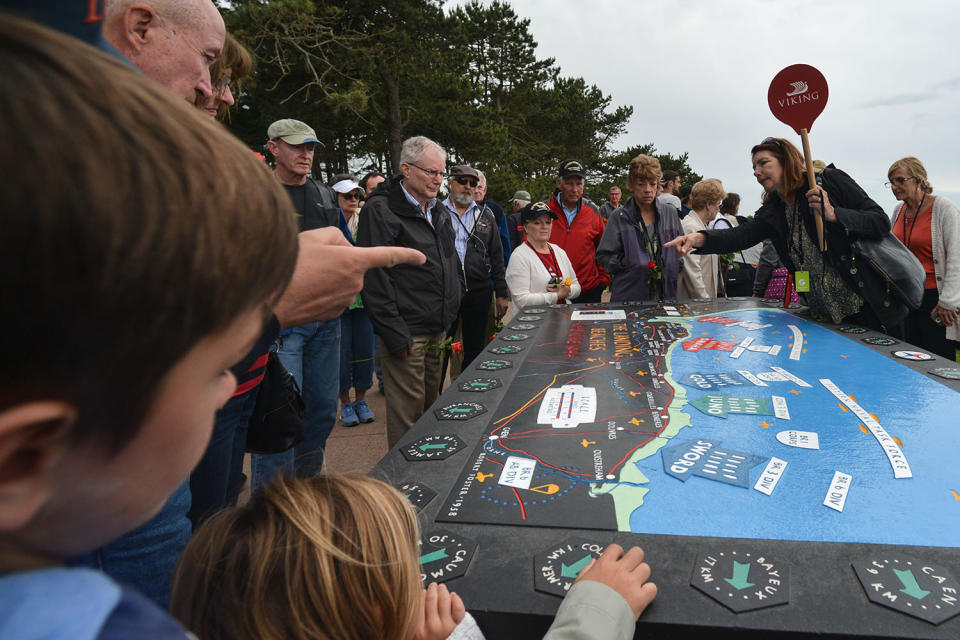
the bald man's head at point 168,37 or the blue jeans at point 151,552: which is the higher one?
the bald man's head at point 168,37

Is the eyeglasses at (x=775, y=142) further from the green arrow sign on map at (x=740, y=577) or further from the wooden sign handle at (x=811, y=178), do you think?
the green arrow sign on map at (x=740, y=577)

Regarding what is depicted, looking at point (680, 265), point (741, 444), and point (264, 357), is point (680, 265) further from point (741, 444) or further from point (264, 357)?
point (264, 357)

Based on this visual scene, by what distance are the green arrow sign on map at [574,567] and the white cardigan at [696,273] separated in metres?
3.92

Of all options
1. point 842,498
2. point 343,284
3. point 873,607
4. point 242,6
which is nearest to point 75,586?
point 343,284

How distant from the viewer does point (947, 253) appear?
4094 millimetres

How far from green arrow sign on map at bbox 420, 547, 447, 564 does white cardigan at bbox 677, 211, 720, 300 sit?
401 cm

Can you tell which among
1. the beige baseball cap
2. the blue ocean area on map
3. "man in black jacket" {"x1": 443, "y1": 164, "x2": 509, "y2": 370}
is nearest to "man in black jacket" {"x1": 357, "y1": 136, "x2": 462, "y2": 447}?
the beige baseball cap

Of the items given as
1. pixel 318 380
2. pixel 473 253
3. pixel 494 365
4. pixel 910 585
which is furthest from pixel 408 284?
pixel 910 585

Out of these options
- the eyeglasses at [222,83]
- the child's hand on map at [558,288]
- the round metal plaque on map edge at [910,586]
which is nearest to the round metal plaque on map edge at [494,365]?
the eyeglasses at [222,83]

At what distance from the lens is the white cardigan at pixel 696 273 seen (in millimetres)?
4891

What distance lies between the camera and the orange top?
4.25m

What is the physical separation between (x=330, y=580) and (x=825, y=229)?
132 inches

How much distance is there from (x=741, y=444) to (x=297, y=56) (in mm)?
13065

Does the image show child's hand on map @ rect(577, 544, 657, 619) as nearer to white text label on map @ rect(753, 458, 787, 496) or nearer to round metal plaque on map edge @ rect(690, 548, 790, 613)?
round metal plaque on map edge @ rect(690, 548, 790, 613)
